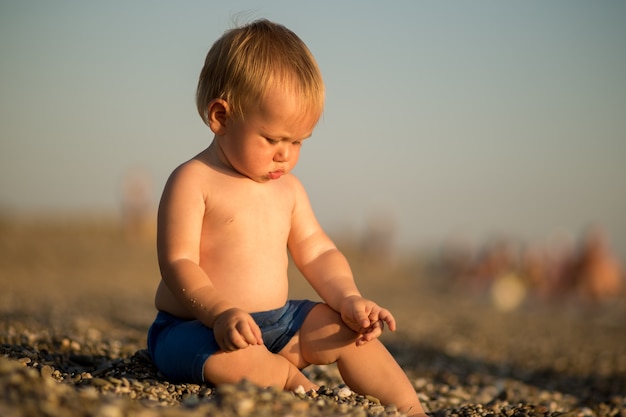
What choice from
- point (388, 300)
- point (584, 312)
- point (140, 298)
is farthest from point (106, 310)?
point (584, 312)

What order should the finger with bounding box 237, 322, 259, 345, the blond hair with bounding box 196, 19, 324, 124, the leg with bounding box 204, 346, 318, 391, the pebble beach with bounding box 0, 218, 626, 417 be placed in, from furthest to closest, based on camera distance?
1. the blond hair with bounding box 196, 19, 324, 124
2. the leg with bounding box 204, 346, 318, 391
3. the finger with bounding box 237, 322, 259, 345
4. the pebble beach with bounding box 0, 218, 626, 417

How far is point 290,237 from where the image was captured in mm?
3631

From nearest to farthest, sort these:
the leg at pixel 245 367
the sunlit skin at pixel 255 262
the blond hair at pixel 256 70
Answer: the leg at pixel 245 367 → the sunlit skin at pixel 255 262 → the blond hair at pixel 256 70

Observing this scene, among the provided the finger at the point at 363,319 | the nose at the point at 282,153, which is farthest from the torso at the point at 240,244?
the finger at the point at 363,319

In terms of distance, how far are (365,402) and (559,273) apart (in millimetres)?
14909

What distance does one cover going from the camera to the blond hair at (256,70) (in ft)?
10.4

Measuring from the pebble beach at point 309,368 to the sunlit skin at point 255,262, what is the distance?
176mm

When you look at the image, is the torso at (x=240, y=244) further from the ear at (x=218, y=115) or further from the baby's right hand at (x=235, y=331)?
the baby's right hand at (x=235, y=331)

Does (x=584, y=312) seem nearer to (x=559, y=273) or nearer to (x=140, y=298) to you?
(x=559, y=273)

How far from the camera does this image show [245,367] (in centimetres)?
297

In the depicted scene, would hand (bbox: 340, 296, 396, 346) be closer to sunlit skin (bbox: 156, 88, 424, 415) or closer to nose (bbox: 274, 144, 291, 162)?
sunlit skin (bbox: 156, 88, 424, 415)

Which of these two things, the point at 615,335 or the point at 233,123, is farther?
the point at 615,335

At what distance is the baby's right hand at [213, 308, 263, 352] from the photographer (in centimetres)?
282

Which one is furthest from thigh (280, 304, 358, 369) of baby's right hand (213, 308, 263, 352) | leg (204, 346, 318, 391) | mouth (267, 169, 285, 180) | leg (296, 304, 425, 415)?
mouth (267, 169, 285, 180)
